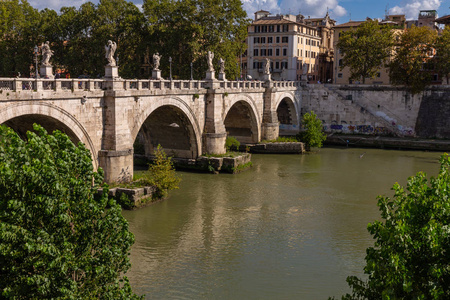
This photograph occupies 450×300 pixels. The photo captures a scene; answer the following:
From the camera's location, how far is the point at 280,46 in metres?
64.1

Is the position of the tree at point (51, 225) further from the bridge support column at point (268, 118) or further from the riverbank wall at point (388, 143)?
the riverbank wall at point (388, 143)

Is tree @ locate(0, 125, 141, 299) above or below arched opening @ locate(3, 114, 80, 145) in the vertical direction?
below

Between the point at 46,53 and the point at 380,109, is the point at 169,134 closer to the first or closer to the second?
the point at 46,53

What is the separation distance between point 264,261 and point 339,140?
1214 inches

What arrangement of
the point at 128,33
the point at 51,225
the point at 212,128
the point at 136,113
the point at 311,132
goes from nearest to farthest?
the point at 51,225 < the point at 136,113 < the point at 212,128 < the point at 311,132 < the point at 128,33

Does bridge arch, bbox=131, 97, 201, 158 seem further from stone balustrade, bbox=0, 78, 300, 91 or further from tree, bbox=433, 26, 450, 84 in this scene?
tree, bbox=433, 26, 450, 84

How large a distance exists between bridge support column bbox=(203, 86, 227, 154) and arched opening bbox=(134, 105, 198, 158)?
979 millimetres

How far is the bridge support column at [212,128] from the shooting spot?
35.8m

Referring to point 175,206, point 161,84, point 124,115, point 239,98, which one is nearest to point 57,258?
point 175,206

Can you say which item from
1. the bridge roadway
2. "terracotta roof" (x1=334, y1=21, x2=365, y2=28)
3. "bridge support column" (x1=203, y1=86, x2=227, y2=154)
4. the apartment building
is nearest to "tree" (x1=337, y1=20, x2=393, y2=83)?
the bridge roadway

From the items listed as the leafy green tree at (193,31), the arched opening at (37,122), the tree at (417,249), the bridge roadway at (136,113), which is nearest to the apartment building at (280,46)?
the leafy green tree at (193,31)

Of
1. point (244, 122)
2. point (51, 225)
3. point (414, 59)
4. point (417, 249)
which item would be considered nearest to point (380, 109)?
point (414, 59)

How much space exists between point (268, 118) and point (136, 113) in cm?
1881

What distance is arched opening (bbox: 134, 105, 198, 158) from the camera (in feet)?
112
